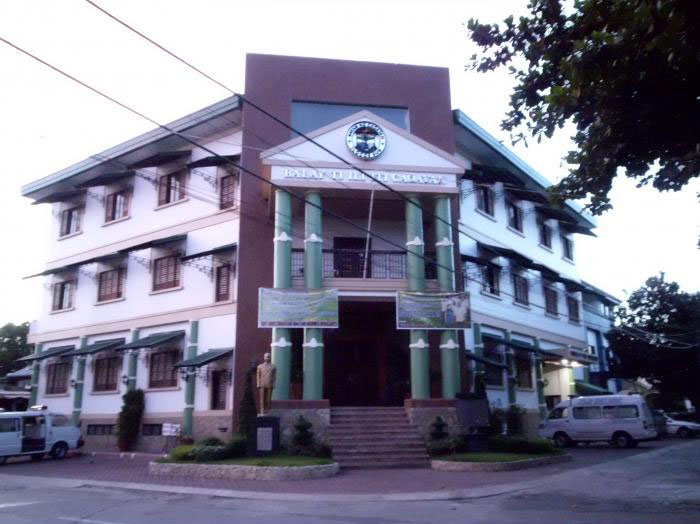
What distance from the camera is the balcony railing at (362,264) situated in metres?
21.1

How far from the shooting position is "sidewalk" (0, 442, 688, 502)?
1303 cm

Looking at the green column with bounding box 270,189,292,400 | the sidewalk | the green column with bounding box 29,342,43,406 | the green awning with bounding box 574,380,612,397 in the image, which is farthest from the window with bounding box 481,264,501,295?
the green column with bounding box 29,342,43,406

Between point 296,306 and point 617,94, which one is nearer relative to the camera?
point 617,94

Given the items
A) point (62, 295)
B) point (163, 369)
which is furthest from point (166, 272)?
point (62, 295)

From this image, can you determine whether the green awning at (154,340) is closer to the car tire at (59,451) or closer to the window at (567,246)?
the car tire at (59,451)

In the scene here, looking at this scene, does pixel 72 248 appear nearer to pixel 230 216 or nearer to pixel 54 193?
pixel 54 193

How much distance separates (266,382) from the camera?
59.9 ft

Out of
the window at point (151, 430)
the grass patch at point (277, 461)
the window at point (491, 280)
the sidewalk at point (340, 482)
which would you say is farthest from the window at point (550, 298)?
the window at point (151, 430)

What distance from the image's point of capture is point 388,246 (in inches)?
885

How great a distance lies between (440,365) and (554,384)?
12.5 m

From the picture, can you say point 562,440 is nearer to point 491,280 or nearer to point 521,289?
point 521,289

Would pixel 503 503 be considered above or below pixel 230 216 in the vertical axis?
below

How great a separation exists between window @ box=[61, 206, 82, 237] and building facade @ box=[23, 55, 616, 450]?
0.07 metres

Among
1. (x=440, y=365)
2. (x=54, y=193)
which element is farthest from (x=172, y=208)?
(x=440, y=365)
